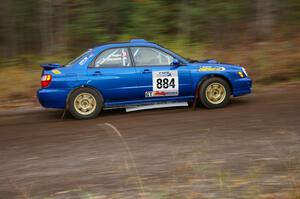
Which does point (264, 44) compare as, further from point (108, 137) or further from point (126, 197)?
point (126, 197)

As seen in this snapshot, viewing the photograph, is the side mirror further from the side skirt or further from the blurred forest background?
the blurred forest background

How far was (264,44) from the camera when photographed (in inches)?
688

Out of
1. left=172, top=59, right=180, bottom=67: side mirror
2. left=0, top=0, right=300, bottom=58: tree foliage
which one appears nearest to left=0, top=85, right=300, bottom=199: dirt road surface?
left=172, top=59, right=180, bottom=67: side mirror

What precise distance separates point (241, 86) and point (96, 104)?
10.3ft

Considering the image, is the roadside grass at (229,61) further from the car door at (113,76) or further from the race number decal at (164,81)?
the race number decal at (164,81)

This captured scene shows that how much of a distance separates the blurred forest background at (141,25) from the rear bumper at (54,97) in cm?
719

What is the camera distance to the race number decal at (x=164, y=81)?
10609 mm

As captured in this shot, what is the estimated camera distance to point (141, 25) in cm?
1895

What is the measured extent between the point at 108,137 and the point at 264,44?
1034cm

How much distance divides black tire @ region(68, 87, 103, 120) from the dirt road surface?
0.54ft

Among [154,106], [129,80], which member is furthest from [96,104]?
[154,106]

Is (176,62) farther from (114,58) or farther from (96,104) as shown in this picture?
(96,104)

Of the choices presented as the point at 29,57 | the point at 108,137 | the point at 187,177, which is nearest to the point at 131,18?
the point at 29,57

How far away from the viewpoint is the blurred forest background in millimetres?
18078
